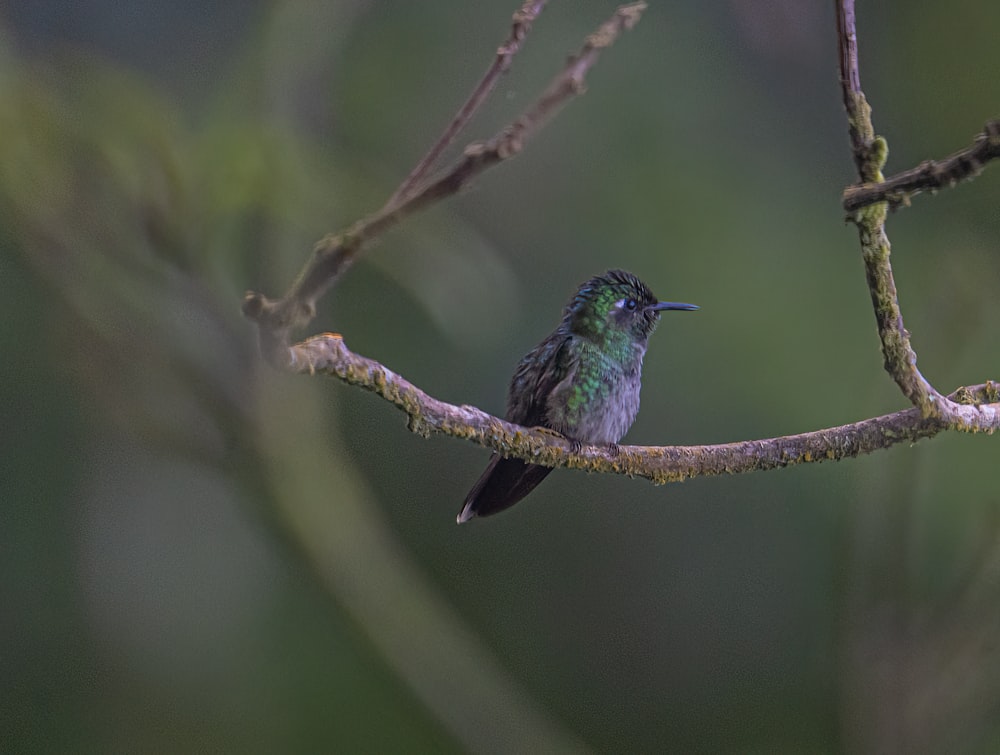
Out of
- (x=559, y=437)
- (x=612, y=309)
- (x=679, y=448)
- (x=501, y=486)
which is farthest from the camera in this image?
(x=612, y=309)

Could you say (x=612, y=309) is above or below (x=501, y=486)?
above

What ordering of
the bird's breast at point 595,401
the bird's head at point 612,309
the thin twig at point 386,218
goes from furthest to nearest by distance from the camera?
the bird's head at point 612,309 < the bird's breast at point 595,401 < the thin twig at point 386,218

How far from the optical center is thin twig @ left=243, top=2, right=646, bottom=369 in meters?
0.69

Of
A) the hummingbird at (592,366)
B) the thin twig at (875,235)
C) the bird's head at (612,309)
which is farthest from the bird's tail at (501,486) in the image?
the thin twig at (875,235)

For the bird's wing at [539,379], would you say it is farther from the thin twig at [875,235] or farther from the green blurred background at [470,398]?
the thin twig at [875,235]

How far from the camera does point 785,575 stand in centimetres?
392

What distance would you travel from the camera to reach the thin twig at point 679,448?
136 centimetres

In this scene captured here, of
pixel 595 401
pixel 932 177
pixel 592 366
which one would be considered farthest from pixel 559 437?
pixel 932 177

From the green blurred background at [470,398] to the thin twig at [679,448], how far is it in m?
0.23

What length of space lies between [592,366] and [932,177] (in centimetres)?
170

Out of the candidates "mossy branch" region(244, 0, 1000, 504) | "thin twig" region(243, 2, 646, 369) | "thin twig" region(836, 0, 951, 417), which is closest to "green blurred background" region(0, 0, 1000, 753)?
"mossy branch" region(244, 0, 1000, 504)

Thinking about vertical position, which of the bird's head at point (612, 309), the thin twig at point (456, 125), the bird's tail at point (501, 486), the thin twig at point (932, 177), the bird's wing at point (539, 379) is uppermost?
the thin twig at point (932, 177)

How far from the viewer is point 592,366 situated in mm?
2645

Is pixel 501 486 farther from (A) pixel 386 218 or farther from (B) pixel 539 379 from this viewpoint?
(A) pixel 386 218
